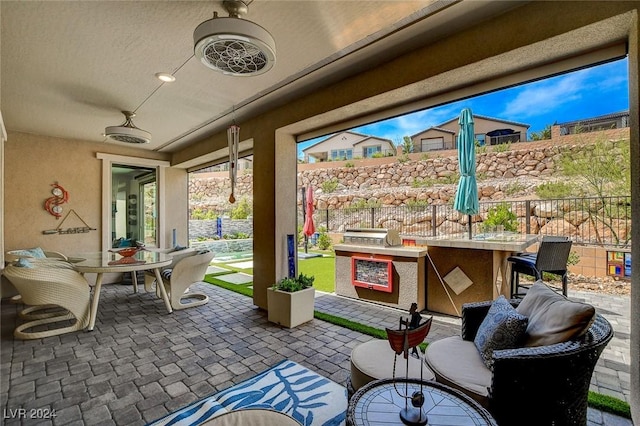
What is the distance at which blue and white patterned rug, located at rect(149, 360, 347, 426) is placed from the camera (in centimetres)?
197

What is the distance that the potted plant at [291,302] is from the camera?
3570mm

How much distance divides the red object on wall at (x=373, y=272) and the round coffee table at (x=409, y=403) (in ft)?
8.98

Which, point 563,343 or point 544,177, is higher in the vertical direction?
point 544,177

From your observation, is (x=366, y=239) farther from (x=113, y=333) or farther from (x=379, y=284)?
(x=113, y=333)

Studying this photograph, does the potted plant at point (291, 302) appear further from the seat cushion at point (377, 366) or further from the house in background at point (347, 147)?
the house in background at point (347, 147)

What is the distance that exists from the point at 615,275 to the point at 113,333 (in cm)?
787

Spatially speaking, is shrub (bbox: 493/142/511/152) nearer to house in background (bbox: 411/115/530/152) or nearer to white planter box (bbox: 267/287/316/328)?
house in background (bbox: 411/115/530/152)

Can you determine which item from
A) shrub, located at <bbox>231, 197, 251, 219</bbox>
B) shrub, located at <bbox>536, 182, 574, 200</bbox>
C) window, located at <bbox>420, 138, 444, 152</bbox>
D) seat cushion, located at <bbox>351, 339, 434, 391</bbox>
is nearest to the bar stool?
seat cushion, located at <bbox>351, 339, 434, 391</bbox>

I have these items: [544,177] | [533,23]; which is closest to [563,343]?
[533,23]

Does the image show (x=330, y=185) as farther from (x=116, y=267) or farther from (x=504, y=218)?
(x=116, y=267)

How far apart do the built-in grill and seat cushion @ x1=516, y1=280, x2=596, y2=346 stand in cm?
240

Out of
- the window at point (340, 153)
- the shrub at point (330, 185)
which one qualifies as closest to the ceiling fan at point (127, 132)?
the shrub at point (330, 185)

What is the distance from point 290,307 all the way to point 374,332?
104cm

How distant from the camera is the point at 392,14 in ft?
6.96
